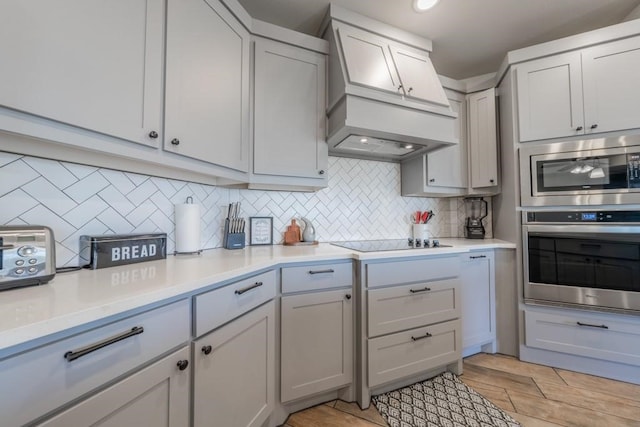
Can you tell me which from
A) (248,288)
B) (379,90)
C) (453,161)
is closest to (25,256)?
(248,288)

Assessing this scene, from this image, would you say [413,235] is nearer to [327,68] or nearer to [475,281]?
[475,281]

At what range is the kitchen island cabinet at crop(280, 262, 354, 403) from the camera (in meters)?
1.33

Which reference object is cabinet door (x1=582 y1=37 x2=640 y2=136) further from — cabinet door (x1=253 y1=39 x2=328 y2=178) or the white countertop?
the white countertop

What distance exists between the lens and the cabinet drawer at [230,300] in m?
0.86

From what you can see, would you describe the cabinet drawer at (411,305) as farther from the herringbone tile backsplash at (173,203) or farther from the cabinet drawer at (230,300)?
the herringbone tile backsplash at (173,203)

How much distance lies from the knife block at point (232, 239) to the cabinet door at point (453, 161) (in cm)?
161

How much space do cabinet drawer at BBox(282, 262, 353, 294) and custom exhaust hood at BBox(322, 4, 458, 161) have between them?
2.85 feet

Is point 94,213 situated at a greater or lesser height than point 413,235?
greater

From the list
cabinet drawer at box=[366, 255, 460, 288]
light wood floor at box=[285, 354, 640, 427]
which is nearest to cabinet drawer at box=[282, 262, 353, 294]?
cabinet drawer at box=[366, 255, 460, 288]

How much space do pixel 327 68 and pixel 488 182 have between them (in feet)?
5.47

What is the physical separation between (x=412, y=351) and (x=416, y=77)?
188 centimetres

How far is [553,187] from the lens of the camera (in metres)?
1.85

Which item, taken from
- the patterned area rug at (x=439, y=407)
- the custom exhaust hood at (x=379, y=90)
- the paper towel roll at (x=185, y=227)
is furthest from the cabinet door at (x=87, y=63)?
the patterned area rug at (x=439, y=407)

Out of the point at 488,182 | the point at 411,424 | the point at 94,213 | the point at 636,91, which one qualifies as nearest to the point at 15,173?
the point at 94,213
